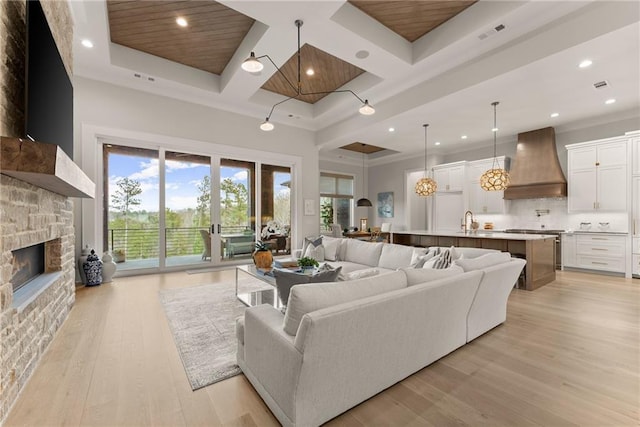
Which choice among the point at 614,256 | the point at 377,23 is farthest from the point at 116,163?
the point at 614,256

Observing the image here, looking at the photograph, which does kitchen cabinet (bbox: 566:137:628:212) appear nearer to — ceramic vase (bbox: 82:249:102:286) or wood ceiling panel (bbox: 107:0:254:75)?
wood ceiling panel (bbox: 107:0:254:75)

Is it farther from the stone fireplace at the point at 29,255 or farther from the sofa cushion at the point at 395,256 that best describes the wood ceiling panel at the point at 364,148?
the stone fireplace at the point at 29,255

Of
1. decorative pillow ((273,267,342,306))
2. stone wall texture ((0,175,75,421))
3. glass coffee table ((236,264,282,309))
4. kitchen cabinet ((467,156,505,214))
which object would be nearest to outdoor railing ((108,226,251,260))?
glass coffee table ((236,264,282,309))

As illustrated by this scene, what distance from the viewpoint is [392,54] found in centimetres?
404

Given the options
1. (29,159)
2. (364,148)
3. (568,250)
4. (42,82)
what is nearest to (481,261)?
(29,159)

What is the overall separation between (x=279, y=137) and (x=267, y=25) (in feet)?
10.9

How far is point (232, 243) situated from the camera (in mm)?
6402

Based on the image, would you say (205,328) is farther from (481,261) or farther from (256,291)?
(481,261)

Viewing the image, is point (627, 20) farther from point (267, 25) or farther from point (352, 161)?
point (352, 161)

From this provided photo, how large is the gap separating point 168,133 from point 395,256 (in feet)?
15.9

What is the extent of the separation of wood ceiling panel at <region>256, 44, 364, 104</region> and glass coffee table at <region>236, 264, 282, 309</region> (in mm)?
3193

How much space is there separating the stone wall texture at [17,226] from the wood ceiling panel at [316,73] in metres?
2.92

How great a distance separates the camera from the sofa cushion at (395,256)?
4023 mm

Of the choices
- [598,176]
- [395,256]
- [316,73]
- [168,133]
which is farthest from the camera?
[598,176]
